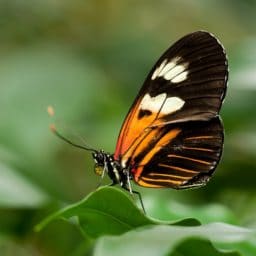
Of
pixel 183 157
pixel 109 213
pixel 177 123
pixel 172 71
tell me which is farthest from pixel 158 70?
pixel 109 213

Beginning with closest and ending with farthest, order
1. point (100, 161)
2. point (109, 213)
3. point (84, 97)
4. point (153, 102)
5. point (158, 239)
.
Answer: point (158, 239)
point (109, 213)
point (153, 102)
point (100, 161)
point (84, 97)

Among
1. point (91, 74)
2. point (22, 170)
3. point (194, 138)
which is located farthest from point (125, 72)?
point (194, 138)

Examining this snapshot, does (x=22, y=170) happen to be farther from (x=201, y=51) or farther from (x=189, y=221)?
(x=189, y=221)

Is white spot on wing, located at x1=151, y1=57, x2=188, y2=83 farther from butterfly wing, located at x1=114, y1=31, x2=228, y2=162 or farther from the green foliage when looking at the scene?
the green foliage

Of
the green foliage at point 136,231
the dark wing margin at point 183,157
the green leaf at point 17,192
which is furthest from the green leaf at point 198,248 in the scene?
the green leaf at point 17,192

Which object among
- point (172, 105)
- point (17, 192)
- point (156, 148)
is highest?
point (172, 105)

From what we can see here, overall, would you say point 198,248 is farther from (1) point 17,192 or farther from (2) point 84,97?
(2) point 84,97

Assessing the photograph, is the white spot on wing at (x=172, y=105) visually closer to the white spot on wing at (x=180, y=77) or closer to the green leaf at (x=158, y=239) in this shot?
the white spot on wing at (x=180, y=77)
